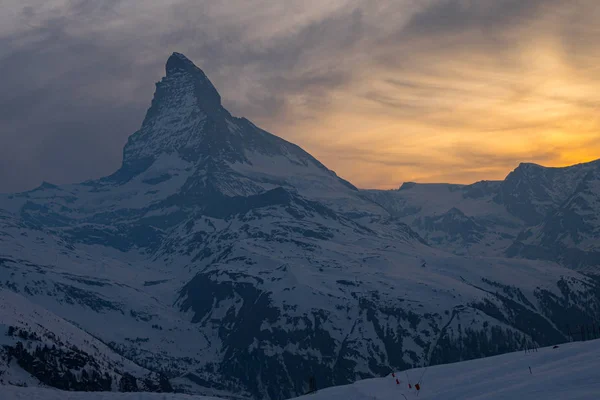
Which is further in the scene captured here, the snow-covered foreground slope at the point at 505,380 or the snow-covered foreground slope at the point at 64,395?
the snow-covered foreground slope at the point at 64,395

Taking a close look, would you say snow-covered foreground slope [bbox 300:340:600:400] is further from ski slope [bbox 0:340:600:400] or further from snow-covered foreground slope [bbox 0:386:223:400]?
snow-covered foreground slope [bbox 0:386:223:400]

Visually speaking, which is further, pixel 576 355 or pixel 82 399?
pixel 82 399

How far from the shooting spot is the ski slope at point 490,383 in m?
61.1

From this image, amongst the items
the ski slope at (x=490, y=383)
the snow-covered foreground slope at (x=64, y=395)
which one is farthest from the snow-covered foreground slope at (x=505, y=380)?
the snow-covered foreground slope at (x=64, y=395)

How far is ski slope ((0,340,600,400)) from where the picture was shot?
200ft

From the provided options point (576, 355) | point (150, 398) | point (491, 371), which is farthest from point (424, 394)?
point (150, 398)

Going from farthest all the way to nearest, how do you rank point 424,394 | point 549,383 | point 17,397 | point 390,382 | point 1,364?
point 1,364 → point 390,382 → point 17,397 → point 424,394 → point 549,383

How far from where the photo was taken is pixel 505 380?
7150 cm

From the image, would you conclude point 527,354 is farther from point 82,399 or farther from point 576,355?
point 82,399

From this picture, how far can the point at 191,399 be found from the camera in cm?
8756

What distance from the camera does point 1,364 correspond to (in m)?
193

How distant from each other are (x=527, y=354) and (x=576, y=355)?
13051 mm

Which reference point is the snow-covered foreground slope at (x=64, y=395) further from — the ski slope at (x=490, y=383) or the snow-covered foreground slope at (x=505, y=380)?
the snow-covered foreground slope at (x=505, y=380)

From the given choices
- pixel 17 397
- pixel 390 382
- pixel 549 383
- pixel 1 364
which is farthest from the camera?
pixel 1 364
